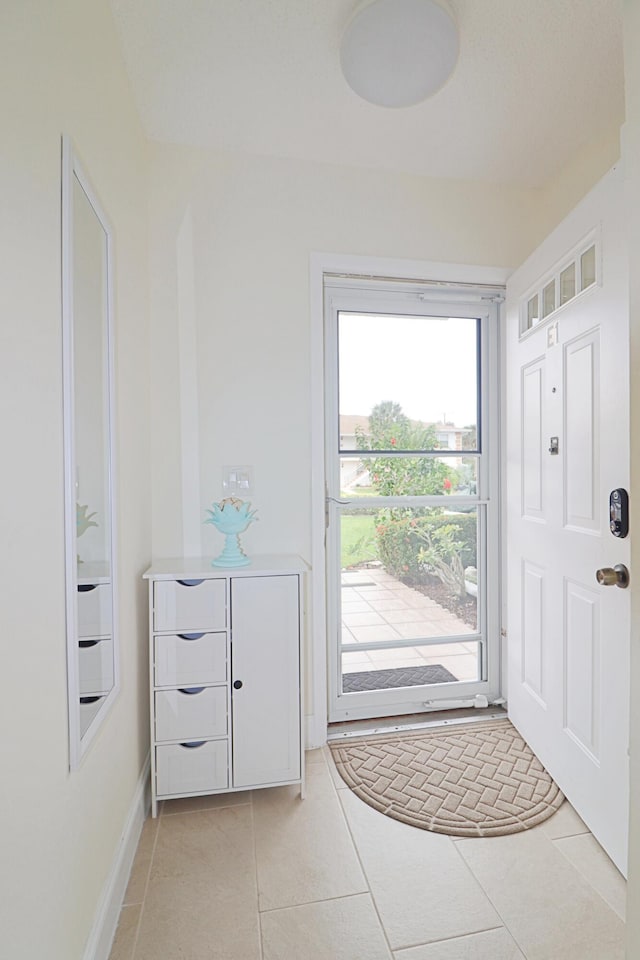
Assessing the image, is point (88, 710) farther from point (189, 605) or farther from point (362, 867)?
point (362, 867)

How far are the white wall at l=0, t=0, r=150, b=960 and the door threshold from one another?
3.87ft

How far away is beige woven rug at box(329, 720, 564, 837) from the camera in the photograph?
5.61 feet

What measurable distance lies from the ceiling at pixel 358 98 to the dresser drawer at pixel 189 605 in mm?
1816

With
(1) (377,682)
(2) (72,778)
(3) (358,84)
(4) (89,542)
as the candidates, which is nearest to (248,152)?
(3) (358,84)

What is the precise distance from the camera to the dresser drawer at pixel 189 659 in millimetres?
1741

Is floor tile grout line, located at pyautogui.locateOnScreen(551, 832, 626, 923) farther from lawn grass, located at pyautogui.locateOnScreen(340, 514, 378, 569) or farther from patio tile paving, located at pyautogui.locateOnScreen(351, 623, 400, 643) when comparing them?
lawn grass, located at pyautogui.locateOnScreen(340, 514, 378, 569)

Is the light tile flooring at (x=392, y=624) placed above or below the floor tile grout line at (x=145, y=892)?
above

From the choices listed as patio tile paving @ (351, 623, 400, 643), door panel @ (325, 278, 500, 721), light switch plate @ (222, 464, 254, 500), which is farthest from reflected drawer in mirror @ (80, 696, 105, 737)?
patio tile paving @ (351, 623, 400, 643)

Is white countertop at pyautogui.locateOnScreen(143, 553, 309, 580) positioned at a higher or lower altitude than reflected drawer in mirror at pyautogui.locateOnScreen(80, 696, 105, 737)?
higher

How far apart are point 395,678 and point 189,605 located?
124cm

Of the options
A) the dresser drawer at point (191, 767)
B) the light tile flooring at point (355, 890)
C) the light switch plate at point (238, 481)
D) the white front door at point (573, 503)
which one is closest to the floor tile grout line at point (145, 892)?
the light tile flooring at point (355, 890)

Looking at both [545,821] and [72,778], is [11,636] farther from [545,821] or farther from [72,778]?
[545,821]

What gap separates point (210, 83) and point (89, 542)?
1696 mm

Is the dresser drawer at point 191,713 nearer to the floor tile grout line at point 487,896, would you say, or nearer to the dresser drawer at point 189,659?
the dresser drawer at point 189,659
